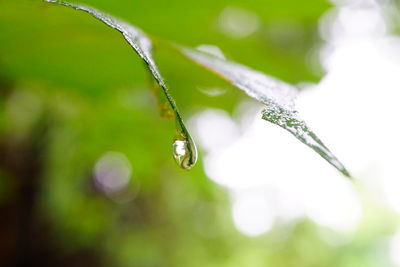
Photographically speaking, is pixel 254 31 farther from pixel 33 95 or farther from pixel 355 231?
pixel 355 231

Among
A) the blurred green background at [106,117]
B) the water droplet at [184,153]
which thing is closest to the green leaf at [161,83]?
the water droplet at [184,153]

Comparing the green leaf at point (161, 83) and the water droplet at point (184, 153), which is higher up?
the green leaf at point (161, 83)

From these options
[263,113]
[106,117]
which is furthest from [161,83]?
[106,117]

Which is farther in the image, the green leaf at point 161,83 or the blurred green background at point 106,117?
the blurred green background at point 106,117

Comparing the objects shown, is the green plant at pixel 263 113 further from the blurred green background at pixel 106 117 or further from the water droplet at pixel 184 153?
the blurred green background at pixel 106 117

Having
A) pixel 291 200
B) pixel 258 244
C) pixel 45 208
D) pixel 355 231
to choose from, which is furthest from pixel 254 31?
pixel 355 231

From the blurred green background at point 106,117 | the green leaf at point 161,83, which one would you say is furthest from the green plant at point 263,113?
the blurred green background at point 106,117
